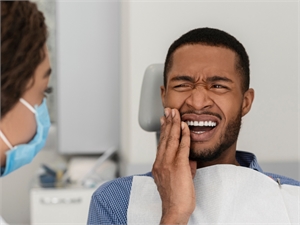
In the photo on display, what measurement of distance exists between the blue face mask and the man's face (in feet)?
1.19

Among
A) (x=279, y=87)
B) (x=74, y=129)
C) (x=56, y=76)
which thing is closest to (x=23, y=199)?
(x=74, y=129)

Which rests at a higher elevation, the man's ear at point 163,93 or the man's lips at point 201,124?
the man's ear at point 163,93

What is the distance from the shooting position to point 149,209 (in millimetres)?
1354

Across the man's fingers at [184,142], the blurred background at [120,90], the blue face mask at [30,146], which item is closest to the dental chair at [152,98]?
the man's fingers at [184,142]

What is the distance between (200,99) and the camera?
138 centimetres

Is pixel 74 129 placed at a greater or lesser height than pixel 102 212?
lesser

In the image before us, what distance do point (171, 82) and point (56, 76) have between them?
1899mm

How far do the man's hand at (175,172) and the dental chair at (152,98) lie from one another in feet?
0.52

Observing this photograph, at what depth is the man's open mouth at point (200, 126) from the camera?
4.52 feet

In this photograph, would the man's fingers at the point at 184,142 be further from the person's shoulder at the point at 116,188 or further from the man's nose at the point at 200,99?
the person's shoulder at the point at 116,188

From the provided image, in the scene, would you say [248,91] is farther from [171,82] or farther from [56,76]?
[56,76]

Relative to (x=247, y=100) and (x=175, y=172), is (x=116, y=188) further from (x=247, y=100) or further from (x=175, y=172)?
(x=247, y=100)

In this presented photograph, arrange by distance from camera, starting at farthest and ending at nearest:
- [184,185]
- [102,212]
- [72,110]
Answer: [72,110]
[102,212]
[184,185]

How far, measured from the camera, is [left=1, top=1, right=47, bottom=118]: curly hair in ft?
3.19
